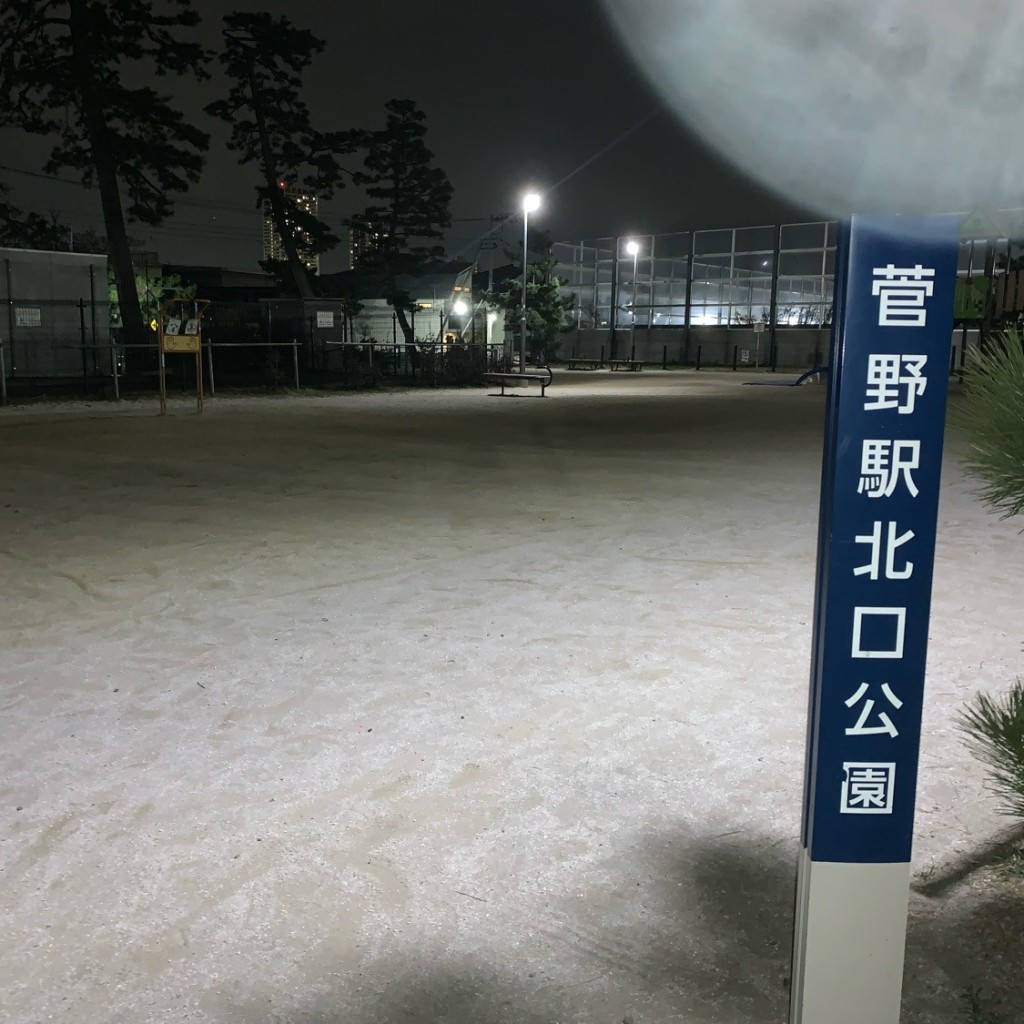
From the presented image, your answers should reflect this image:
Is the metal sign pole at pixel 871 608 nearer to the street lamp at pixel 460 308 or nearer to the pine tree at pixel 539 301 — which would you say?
the pine tree at pixel 539 301

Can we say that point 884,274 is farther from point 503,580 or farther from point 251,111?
point 251,111

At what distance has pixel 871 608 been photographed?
1.89m

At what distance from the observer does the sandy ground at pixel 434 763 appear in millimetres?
Answer: 2590

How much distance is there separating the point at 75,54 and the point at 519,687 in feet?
87.4

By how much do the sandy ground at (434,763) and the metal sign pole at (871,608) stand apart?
0.58 metres

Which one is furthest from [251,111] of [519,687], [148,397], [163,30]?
[519,687]

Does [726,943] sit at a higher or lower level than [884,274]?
lower

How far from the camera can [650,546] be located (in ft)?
24.8

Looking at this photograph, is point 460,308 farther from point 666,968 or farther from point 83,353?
point 666,968

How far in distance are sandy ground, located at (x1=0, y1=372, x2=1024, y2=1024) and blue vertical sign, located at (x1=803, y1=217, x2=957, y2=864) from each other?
2.72 ft

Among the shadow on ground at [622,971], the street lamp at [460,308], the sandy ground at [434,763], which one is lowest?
the shadow on ground at [622,971]

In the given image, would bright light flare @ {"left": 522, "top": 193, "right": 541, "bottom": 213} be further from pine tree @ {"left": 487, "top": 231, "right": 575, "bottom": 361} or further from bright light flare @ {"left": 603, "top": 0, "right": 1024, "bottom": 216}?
bright light flare @ {"left": 603, "top": 0, "right": 1024, "bottom": 216}

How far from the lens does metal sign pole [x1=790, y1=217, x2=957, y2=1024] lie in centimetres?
179

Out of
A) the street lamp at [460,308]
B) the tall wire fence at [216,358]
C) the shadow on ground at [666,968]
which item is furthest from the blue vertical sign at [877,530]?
the street lamp at [460,308]
